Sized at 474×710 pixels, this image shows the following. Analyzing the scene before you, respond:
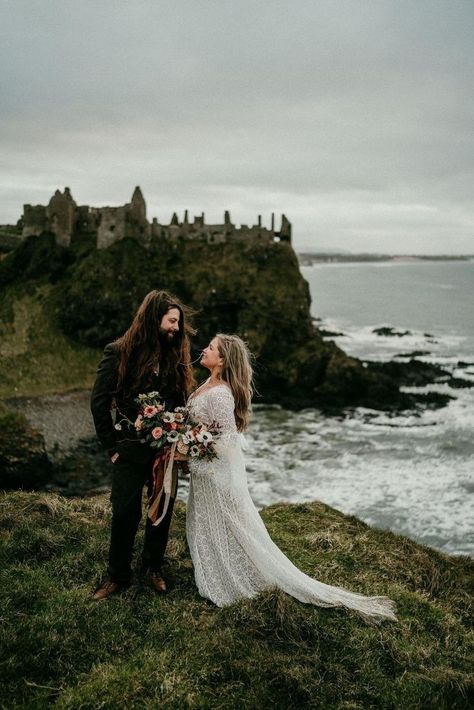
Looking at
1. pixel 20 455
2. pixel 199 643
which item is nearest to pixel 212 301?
pixel 20 455

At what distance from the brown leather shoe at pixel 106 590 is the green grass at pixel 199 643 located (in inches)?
4.5

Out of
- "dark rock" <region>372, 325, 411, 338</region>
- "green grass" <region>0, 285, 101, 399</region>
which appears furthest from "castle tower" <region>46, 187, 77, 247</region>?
"dark rock" <region>372, 325, 411, 338</region>

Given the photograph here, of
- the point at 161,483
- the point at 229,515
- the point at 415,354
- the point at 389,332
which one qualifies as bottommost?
the point at 415,354

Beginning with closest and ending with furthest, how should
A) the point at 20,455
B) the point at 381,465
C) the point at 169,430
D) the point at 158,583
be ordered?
the point at 169,430 → the point at 158,583 → the point at 20,455 → the point at 381,465

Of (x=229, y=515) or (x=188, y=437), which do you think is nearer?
(x=188, y=437)

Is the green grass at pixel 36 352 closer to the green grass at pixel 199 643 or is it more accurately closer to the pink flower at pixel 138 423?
the green grass at pixel 199 643

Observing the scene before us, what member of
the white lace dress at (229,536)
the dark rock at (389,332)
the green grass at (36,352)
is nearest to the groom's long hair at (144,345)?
the white lace dress at (229,536)

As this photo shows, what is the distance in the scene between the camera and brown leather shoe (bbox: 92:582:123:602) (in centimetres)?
630

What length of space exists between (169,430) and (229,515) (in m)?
1.35

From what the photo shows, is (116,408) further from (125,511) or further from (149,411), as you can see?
(125,511)

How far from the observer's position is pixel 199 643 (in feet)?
18.4

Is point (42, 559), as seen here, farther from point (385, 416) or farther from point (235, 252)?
point (235, 252)

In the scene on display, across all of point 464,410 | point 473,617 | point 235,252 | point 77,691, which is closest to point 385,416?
point 464,410

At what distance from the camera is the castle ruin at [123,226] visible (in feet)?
137
